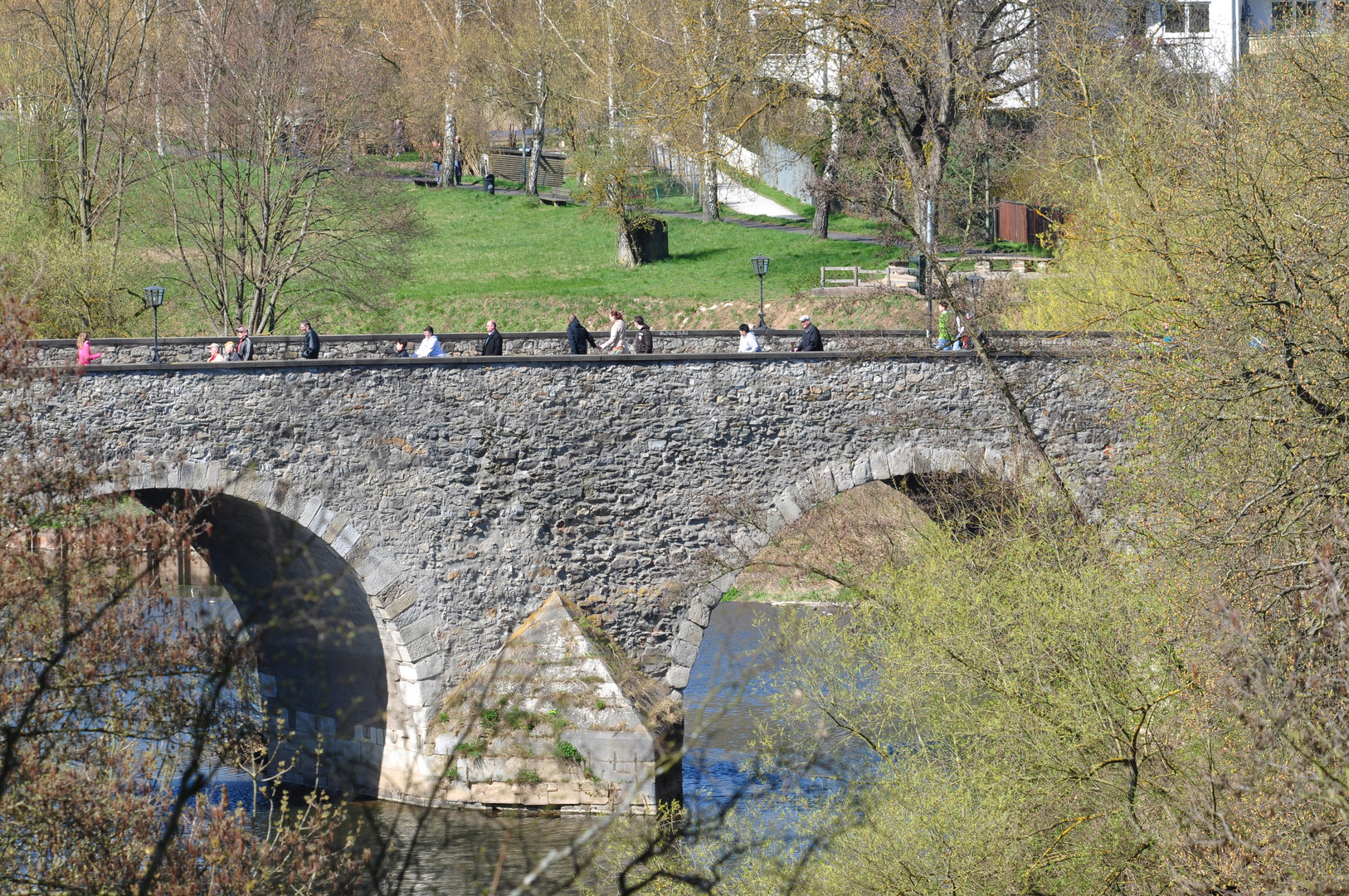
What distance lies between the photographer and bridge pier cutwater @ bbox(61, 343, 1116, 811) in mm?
15117

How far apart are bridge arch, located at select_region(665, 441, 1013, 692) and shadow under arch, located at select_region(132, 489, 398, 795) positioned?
371 cm

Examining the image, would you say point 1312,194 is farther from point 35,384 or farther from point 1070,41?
point 35,384

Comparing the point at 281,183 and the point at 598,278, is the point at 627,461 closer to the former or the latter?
the point at 281,183

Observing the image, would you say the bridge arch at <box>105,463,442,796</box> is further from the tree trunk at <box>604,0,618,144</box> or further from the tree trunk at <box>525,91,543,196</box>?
the tree trunk at <box>525,91,543,196</box>

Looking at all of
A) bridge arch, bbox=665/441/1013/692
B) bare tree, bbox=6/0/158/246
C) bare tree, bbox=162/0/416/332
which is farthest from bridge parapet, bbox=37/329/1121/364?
bare tree, bbox=6/0/158/246

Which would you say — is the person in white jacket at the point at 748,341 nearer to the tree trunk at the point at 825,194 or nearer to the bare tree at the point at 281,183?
the bare tree at the point at 281,183

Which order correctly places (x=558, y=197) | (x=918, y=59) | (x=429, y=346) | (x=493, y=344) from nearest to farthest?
1. (x=493, y=344)
2. (x=429, y=346)
3. (x=918, y=59)
4. (x=558, y=197)

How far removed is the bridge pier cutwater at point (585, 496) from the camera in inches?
595

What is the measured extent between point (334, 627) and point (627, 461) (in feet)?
12.0

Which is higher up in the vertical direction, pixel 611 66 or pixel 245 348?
pixel 611 66

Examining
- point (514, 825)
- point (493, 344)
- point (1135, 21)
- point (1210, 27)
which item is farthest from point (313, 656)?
point (1210, 27)

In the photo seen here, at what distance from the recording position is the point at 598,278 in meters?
33.6

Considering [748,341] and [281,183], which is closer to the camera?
[748,341]

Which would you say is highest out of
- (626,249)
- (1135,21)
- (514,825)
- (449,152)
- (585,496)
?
(1135,21)
